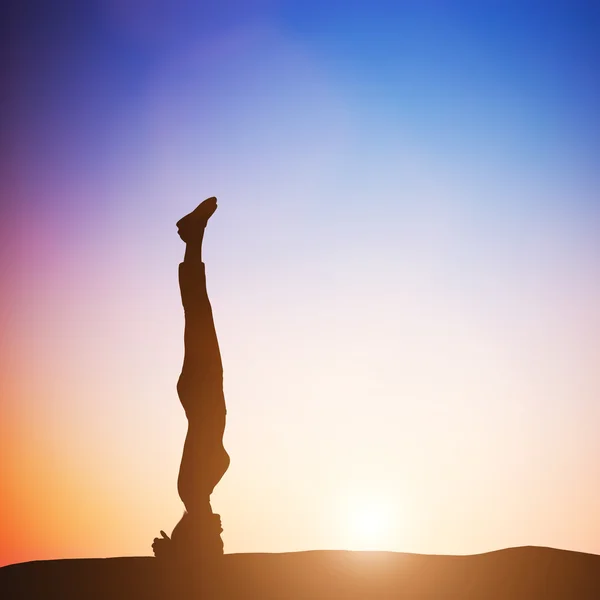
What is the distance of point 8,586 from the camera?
2289cm

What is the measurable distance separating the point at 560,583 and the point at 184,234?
13.2 m

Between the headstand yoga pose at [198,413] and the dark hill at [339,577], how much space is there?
820 mm

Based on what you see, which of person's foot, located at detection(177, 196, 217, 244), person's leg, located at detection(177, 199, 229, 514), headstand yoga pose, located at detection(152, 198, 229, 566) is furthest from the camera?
person's foot, located at detection(177, 196, 217, 244)

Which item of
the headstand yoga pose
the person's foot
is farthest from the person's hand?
the person's foot

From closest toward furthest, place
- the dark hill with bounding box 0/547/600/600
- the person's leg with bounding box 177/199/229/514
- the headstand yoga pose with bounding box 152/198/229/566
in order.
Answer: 1. the dark hill with bounding box 0/547/600/600
2. the headstand yoga pose with bounding box 152/198/229/566
3. the person's leg with bounding box 177/199/229/514

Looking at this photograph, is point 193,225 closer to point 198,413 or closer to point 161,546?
point 198,413

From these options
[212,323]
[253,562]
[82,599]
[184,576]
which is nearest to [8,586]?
[82,599]

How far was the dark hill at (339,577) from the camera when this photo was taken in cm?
2214

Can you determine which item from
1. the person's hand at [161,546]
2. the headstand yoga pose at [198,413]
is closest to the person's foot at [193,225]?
the headstand yoga pose at [198,413]

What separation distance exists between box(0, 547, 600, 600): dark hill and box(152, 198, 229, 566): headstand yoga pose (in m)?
0.82

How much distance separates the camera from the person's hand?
22984mm

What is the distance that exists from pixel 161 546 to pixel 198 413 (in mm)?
3423

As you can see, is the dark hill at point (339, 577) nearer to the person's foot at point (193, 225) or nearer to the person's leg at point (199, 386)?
the person's leg at point (199, 386)

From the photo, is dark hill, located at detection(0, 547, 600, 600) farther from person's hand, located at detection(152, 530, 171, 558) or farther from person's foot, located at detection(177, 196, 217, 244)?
person's foot, located at detection(177, 196, 217, 244)
